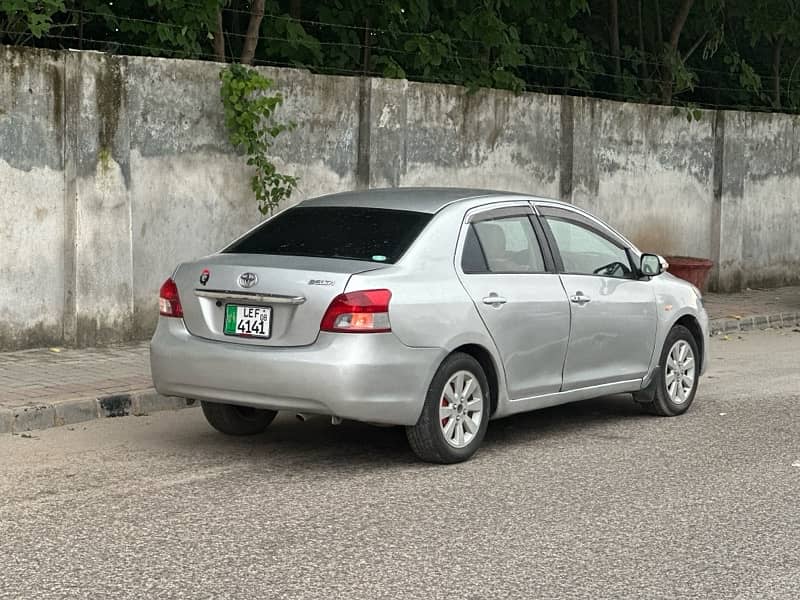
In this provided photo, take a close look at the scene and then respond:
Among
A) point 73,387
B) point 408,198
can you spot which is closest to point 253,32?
point 73,387

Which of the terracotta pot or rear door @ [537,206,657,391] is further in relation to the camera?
the terracotta pot

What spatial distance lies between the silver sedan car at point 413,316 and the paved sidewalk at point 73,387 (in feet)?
3.85

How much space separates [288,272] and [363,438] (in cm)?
162

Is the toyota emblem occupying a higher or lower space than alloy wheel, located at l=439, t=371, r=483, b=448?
higher

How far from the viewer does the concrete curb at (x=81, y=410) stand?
924 centimetres

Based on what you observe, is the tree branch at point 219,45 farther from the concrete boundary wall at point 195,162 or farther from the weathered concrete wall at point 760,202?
the weathered concrete wall at point 760,202

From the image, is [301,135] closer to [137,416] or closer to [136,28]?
[136,28]

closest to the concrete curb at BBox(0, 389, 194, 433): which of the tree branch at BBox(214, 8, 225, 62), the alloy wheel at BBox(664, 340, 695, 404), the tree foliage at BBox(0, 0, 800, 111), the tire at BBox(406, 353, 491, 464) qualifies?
the tire at BBox(406, 353, 491, 464)

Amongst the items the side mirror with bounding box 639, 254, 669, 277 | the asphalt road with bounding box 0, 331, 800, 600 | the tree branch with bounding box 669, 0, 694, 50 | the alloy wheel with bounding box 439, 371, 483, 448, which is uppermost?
the tree branch with bounding box 669, 0, 694, 50

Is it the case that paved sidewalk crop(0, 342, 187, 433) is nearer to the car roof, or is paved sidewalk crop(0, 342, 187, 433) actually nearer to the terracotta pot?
the car roof

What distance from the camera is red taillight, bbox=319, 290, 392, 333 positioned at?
7.75 m

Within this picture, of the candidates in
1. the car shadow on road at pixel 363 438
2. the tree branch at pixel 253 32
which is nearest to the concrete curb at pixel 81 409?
the car shadow on road at pixel 363 438

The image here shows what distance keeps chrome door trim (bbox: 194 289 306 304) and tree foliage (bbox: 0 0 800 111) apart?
A: 5.03 meters

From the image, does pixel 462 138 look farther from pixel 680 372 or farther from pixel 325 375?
pixel 325 375
